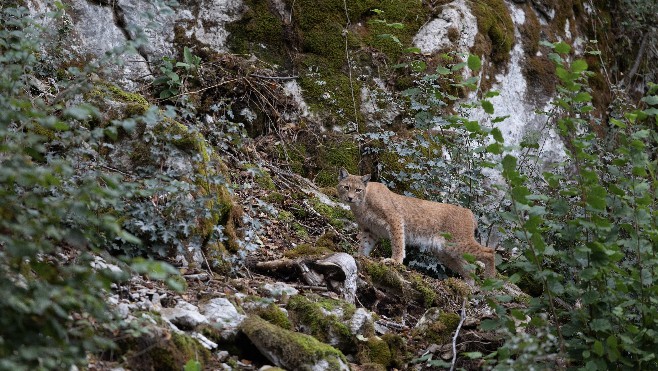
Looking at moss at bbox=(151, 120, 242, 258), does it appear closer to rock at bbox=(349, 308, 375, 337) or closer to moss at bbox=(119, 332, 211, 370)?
rock at bbox=(349, 308, 375, 337)

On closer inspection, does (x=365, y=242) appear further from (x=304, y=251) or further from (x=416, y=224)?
(x=304, y=251)

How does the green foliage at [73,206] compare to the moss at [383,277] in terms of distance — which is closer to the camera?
the green foliage at [73,206]

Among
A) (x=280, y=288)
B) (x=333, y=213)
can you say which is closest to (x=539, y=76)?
(x=333, y=213)

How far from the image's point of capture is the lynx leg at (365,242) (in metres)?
8.08

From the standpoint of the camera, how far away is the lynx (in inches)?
324

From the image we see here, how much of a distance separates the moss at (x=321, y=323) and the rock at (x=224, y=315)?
0.60 m

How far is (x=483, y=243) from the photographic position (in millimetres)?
9008

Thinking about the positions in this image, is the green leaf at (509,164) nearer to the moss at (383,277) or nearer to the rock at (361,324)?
the rock at (361,324)

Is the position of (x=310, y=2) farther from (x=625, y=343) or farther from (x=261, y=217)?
(x=625, y=343)

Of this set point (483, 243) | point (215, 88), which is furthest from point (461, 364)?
point (215, 88)

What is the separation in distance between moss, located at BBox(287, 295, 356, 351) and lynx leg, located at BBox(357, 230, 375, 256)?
271 centimetres

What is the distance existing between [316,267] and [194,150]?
137 centimetres

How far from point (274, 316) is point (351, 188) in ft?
11.4

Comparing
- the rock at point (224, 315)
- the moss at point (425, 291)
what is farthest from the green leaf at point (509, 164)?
the moss at point (425, 291)
